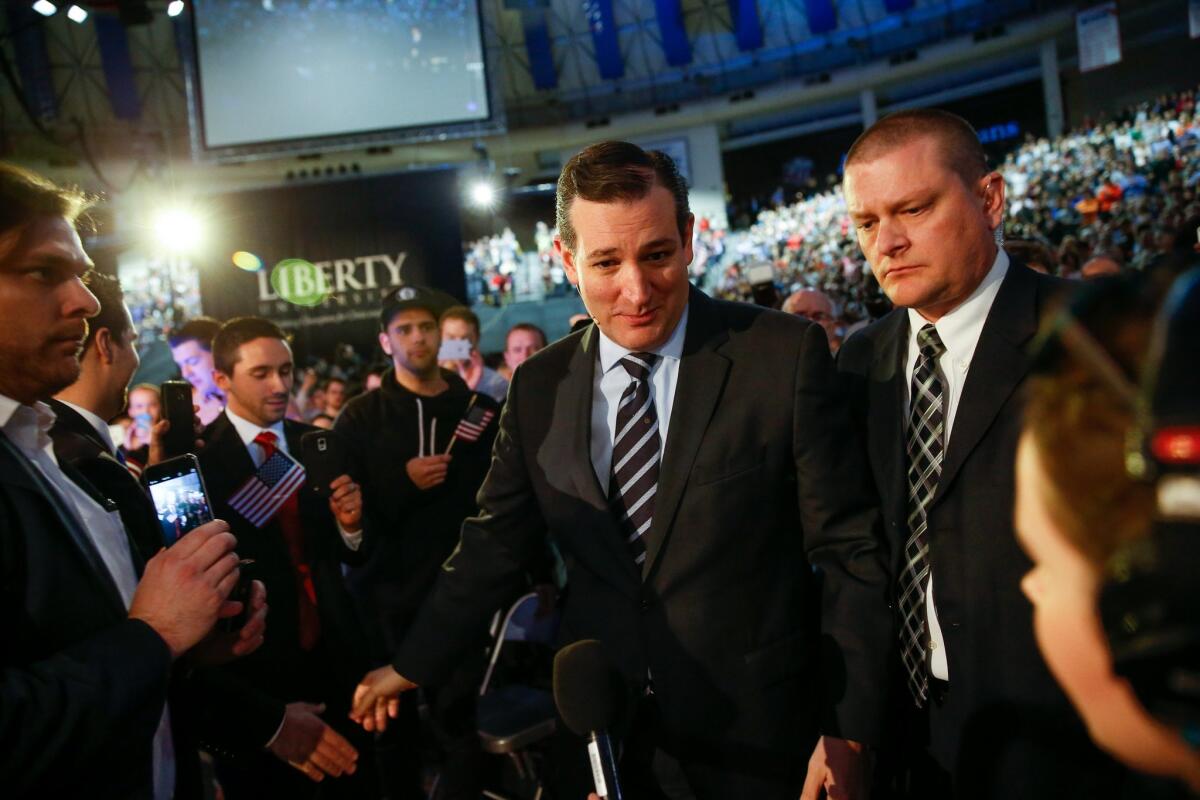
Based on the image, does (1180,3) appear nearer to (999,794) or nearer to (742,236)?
(742,236)

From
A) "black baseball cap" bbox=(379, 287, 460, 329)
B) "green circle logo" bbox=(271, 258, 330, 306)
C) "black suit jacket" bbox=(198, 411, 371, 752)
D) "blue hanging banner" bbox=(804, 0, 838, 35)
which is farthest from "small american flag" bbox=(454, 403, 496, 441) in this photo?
"blue hanging banner" bbox=(804, 0, 838, 35)

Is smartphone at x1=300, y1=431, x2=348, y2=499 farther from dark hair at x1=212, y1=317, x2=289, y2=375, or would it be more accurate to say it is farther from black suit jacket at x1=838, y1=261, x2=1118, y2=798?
black suit jacket at x1=838, y1=261, x2=1118, y2=798

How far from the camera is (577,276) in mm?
2037

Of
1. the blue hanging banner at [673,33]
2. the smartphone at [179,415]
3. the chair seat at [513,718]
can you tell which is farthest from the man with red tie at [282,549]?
the blue hanging banner at [673,33]

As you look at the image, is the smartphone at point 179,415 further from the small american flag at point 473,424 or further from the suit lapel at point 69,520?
the small american flag at point 473,424

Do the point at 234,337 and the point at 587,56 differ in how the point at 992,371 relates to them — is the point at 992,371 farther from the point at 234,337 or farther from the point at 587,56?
the point at 587,56

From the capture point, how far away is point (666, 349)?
1.97 m

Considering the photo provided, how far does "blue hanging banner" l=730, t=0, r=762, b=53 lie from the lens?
26.7m

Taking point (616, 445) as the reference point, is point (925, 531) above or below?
below

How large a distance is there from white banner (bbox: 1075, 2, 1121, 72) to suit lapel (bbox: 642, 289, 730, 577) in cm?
2332

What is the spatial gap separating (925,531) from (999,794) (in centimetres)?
53

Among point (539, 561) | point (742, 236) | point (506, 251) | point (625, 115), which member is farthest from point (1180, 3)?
point (539, 561)

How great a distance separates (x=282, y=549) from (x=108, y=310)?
105 cm

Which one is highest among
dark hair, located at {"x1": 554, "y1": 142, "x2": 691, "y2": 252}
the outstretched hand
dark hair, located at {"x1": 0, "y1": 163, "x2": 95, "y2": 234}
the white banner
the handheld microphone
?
the white banner
